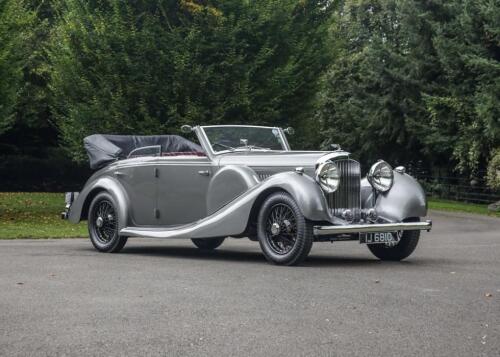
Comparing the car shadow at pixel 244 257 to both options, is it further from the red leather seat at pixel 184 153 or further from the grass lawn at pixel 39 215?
the grass lawn at pixel 39 215

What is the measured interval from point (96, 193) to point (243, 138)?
2392 mm

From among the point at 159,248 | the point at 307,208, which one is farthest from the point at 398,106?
the point at 307,208

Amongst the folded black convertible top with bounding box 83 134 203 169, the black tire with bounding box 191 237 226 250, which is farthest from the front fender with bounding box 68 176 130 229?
the black tire with bounding box 191 237 226 250

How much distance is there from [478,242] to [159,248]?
18.0ft

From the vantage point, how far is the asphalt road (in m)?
5.88

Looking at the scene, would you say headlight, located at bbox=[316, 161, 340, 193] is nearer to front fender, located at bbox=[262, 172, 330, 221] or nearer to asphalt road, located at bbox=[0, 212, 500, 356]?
front fender, located at bbox=[262, 172, 330, 221]

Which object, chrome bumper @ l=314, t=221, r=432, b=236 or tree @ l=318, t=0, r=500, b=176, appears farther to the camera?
tree @ l=318, t=0, r=500, b=176

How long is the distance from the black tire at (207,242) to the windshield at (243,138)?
163cm

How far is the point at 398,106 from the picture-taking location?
37.6 meters

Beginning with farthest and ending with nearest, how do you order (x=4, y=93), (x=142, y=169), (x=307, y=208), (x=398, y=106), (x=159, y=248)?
(x=398, y=106), (x=4, y=93), (x=159, y=248), (x=142, y=169), (x=307, y=208)

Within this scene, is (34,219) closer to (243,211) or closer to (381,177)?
(243,211)

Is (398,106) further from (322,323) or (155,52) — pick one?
(322,323)

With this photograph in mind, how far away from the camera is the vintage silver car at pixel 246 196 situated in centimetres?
1067

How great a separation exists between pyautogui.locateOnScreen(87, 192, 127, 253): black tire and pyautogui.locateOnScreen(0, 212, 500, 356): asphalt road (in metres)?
0.30
